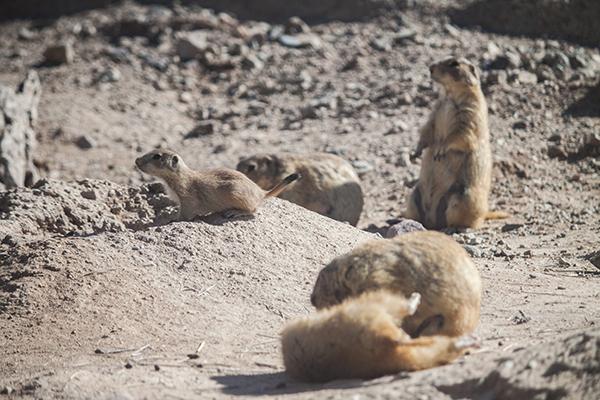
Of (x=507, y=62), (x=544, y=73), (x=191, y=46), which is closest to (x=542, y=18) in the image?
(x=507, y=62)

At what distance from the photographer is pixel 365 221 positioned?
12.1 m

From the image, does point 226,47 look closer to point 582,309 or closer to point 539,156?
point 539,156

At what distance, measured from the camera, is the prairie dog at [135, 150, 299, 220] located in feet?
28.3

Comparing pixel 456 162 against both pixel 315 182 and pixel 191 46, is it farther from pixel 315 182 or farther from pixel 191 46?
pixel 191 46

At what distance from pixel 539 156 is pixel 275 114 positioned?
186 inches

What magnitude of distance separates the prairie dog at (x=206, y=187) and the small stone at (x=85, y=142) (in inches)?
275

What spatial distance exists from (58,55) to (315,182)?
398 inches

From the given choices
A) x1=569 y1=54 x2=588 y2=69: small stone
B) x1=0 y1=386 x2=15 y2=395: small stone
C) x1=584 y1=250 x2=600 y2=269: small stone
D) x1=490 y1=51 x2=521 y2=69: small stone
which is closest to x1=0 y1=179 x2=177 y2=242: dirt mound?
x1=0 y1=386 x2=15 y2=395: small stone

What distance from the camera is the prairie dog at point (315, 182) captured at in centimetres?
1155

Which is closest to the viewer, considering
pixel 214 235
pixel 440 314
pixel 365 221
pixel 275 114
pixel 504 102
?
pixel 440 314

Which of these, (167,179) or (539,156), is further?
(539,156)

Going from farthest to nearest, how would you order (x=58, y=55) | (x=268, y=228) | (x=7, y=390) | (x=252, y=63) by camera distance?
1. (x=58, y=55)
2. (x=252, y=63)
3. (x=268, y=228)
4. (x=7, y=390)

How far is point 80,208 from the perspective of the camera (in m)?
9.36

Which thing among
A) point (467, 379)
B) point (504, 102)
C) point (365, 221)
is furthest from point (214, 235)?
point (504, 102)
